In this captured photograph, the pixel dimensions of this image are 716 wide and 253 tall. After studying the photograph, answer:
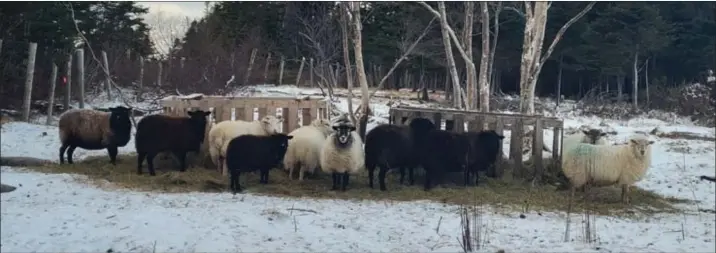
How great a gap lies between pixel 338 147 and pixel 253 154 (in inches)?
50.5

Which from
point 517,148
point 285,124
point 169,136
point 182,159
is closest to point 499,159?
point 517,148

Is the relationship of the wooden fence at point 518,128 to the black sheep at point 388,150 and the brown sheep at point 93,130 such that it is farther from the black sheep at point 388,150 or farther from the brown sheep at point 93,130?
the brown sheep at point 93,130

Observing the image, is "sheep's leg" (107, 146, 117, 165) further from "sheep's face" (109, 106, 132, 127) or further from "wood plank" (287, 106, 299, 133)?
"wood plank" (287, 106, 299, 133)

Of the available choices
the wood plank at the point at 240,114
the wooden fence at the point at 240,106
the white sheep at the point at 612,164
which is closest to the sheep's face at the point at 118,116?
the wooden fence at the point at 240,106

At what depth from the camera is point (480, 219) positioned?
7988 mm

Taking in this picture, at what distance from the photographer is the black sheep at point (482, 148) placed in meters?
11.2

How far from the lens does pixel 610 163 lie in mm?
9969

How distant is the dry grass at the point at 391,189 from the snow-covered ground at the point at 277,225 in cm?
49

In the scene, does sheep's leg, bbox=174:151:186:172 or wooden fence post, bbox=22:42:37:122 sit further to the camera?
wooden fence post, bbox=22:42:37:122

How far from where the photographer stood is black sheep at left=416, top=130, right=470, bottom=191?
1074cm

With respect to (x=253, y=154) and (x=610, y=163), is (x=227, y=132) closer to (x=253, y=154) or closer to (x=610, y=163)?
(x=253, y=154)

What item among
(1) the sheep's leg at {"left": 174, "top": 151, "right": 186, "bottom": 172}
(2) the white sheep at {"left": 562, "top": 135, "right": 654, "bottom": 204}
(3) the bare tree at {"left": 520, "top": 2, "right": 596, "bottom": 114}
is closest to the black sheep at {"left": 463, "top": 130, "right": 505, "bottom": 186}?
(2) the white sheep at {"left": 562, "top": 135, "right": 654, "bottom": 204}

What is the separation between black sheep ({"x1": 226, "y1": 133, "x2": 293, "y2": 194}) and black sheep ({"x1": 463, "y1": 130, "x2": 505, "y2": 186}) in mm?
3036

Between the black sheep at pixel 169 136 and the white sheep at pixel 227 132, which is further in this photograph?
the white sheep at pixel 227 132
